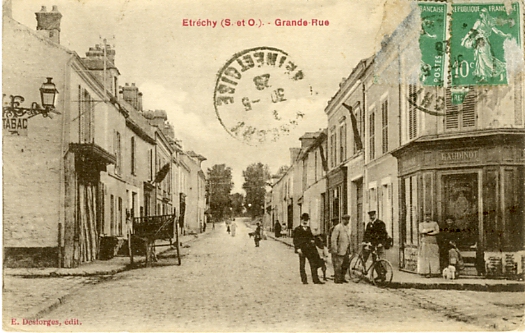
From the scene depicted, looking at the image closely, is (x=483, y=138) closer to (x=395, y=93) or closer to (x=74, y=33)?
(x=395, y=93)

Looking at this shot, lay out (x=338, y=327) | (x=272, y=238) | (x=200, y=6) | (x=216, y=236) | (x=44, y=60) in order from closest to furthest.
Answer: (x=338, y=327), (x=200, y=6), (x=44, y=60), (x=216, y=236), (x=272, y=238)

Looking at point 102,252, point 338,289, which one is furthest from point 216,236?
point 338,289

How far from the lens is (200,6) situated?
896 centimetres

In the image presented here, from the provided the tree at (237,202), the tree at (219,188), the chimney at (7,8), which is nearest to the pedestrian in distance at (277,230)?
the tree at (219,188)

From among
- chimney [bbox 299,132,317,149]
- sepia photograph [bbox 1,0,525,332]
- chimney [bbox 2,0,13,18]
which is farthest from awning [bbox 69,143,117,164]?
chimney [bbox 299,132,317,149]

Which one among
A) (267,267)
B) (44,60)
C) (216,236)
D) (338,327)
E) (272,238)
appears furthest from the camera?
(272,238)

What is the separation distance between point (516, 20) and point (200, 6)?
167 inches

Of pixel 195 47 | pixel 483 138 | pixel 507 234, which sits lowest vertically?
pixel 507 234

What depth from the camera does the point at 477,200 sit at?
9.07 metres

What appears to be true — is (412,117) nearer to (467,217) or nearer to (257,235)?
(467,217)

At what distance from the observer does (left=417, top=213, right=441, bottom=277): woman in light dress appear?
9.16 meters

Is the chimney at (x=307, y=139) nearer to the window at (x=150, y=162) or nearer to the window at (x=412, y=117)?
the window at (x=412, y=117)

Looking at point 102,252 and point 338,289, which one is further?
point 102,252

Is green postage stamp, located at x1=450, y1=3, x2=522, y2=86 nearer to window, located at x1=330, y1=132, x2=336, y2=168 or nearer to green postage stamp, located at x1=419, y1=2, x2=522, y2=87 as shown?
green postage stamp, located at x1=419, y1=2, x2=522, y2=87
